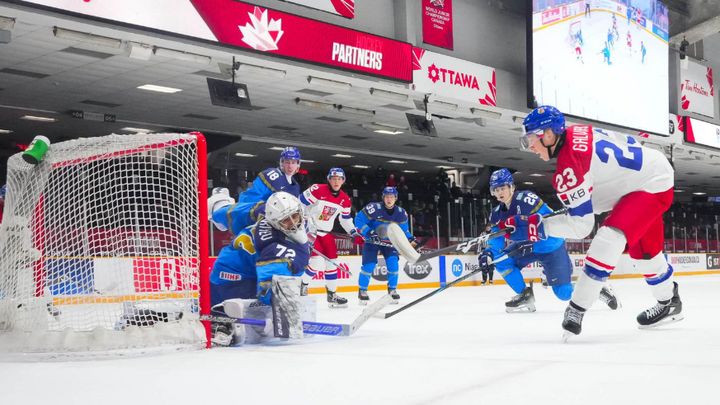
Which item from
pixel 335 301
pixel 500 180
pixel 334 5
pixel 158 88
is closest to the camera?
pixel 500 180

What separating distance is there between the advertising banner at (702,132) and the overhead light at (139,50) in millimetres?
12986

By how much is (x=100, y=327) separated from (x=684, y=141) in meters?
16.4

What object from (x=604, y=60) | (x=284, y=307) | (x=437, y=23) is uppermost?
(x=437, y=23)

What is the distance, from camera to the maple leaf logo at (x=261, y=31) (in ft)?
28.2

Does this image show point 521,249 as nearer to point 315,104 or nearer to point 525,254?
point 525,254

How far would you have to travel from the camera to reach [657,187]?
144 inches

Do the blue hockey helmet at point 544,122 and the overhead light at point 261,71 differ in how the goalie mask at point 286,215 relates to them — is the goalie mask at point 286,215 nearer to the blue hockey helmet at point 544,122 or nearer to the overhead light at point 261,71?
the blue hockey helmet at point 544,122

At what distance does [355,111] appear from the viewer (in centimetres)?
1330

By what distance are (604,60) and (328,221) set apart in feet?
24.5

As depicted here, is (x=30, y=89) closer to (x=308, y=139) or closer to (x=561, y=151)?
(x=308, y=139)

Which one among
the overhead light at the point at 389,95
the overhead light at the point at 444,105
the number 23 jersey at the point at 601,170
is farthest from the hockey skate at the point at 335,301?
the overhead light at the point at 444,105

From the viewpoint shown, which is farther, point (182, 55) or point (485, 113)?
point (485, 113)

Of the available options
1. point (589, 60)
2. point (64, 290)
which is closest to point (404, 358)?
point (64, 290)

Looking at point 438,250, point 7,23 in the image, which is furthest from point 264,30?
point 438,250
